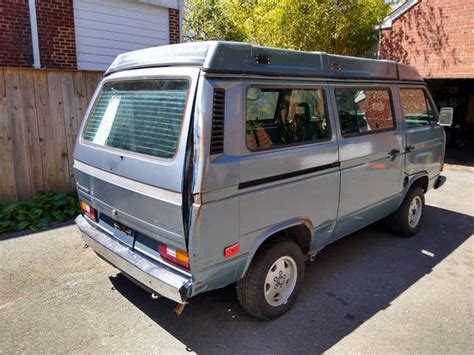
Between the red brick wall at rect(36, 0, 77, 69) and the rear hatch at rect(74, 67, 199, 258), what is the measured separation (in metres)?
4.99

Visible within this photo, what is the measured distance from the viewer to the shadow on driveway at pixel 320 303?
2990mm

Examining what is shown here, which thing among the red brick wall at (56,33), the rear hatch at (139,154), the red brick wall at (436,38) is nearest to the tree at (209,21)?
the red brick wall at (436,38)

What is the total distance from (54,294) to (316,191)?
2617 millimetres

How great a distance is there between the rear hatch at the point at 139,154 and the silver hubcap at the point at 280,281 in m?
1.01

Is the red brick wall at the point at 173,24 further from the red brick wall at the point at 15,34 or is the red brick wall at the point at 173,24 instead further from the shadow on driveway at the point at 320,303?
the shadow on driveway at the point at 320,303

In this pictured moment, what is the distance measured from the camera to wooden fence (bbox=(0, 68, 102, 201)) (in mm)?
5383

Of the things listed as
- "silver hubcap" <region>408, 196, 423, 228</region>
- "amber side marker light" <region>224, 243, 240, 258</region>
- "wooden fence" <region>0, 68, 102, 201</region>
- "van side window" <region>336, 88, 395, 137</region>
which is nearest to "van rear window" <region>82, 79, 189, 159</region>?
"amber side marker light" <region>224, 243, 240, 258</region>

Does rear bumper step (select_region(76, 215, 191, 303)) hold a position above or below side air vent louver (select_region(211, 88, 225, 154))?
below

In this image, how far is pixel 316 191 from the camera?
3.32m

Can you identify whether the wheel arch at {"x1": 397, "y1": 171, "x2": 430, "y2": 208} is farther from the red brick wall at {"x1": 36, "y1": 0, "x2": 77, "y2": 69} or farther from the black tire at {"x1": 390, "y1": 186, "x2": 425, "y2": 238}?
the red brick wall at {"x1": 36, "y1": 0, "x2": 77, "y2": 69}

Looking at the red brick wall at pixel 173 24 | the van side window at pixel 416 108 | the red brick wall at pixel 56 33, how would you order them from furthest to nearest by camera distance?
the red brick wall at pixel 173 24 < the red brick wall at pixel 56 33 < the van side window at pixel 416 108

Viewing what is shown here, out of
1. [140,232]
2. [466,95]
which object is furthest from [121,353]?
[466,95]

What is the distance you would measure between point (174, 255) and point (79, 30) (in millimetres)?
6998

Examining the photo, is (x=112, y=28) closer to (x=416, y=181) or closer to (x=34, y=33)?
(x=34, y=33)
